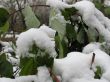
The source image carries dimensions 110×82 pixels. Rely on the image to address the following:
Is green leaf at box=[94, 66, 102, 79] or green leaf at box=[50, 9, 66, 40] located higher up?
green leaf at box=[50, 9, 66, 40]

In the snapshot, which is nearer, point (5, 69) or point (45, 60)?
point (45, 60)

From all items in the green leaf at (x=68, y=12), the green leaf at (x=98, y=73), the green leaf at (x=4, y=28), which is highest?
the green leaf at (x=68, y=12)

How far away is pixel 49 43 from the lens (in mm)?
1046

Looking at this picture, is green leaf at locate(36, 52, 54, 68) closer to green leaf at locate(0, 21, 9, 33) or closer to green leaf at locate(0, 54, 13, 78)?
green leaf at locate(0, 54, 13, 78)

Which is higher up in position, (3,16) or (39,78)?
(3,16)

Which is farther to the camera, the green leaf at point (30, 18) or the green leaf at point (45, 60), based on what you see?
the green leaf at point (30, 18)

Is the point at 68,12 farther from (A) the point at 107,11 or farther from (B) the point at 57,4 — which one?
(A) the point at 107,11

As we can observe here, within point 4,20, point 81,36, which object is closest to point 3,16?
point 4,20

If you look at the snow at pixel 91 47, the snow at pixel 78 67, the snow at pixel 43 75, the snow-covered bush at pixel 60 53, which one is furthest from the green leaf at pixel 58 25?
the snow at pixel 43 75

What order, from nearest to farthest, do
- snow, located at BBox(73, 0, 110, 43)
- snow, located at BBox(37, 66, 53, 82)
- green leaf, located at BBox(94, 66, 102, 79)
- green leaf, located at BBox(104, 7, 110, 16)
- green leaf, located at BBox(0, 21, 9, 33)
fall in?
snow, located at BBox(37, 66, 53, 82)
green leaf, located at BBox(94, 66, 102, 79)
green leaf, located at BBox(0, 21, 9, 33)
snow, located at BBox(73, 0, 110, 43)
green leaf, located at BBox(104, 7, 110, 16)

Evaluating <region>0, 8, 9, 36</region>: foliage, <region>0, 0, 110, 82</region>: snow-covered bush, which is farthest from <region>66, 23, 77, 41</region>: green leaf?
<region>0, 8, 9, 36</region>: foliage

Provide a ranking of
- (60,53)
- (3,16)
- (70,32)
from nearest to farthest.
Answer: (60,53) < (3,16) < (70,32)

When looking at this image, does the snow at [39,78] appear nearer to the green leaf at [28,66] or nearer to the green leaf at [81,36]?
the green leaf at [28,66]

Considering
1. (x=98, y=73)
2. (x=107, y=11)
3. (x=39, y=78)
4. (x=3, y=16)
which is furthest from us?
(x=107, y=11)
